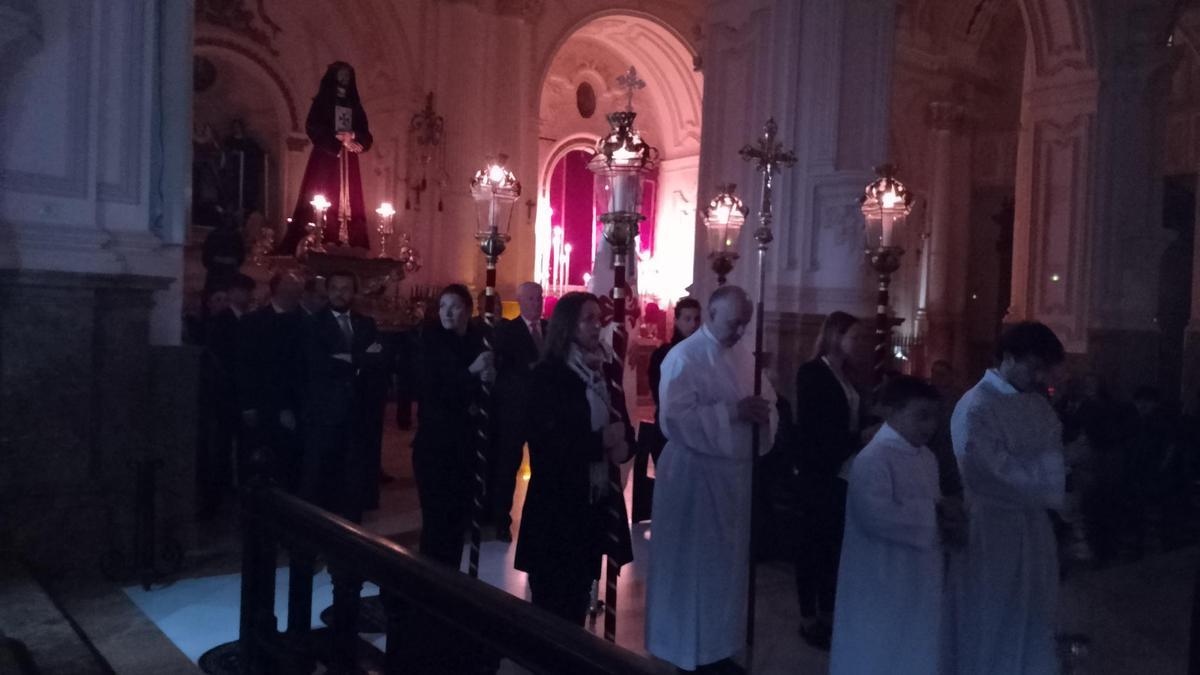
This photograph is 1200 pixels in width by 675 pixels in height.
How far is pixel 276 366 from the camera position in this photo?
5535mm

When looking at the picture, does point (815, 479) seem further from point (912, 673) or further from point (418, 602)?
point (418, 602)

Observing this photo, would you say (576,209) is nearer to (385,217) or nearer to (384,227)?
(385,217)

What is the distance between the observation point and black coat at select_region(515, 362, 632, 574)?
153 inches

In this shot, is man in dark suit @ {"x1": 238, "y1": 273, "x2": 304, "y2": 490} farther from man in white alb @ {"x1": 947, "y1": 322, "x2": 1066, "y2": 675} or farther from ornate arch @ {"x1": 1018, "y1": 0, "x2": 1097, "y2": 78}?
ornate arch @ {"x1": 1018, "y1": 0, "x2": 1097, "y2": 78}

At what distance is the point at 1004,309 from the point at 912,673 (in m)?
15.8

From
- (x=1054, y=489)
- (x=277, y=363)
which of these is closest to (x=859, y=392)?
(x=1054, y=489)

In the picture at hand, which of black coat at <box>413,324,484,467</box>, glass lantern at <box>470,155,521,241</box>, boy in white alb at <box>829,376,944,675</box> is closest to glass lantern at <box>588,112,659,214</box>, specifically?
glass lantern at <box>470,155,521,241</box>

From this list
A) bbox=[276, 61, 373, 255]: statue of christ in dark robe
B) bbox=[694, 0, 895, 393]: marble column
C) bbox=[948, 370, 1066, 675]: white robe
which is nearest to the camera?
bbox=[948, 370, 1066, 675]: white robe

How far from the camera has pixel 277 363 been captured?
555 centimetres

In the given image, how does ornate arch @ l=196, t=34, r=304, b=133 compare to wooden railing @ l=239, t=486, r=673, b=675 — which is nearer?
wooden railing @ l=239, t=486, r=673, b=675

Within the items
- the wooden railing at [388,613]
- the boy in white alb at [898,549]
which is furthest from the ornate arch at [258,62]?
the boy in white alb at [898,549]

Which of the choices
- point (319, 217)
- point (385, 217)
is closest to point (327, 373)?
point (319, 217)

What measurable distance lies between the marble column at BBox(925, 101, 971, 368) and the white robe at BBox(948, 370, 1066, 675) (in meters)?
13.6

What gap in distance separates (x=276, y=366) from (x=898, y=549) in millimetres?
3717
